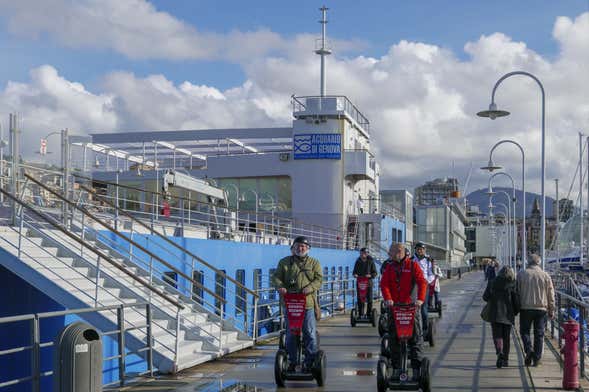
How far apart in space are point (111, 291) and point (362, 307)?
24.9 ft

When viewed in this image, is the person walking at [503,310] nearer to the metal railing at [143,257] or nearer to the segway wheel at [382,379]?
the segway wheel at [382,379]

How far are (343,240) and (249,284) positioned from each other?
45.4 ft

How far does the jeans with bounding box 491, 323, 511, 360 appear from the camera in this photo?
12.3 m

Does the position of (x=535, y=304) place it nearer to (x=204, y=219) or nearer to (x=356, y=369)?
(x=356, y=369)

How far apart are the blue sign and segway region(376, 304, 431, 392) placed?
30.5 m

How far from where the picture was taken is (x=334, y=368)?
12.0 m

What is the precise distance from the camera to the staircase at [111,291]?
1140 centimetres

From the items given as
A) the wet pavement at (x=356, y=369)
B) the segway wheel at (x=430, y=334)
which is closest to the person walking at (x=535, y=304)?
the wet pavement at (x=356, y=369)

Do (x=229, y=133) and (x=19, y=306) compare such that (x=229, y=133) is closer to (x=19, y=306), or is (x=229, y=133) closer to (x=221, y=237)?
(x=221, y=237)

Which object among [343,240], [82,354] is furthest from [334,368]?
[343,240]

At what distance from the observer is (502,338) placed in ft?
Result: 40.6

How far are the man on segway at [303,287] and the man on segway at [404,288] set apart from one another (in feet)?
3.29

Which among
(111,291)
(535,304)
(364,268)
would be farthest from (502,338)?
(111,291)

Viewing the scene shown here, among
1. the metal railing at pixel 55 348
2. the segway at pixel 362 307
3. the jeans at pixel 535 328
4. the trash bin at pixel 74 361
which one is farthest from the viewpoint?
the segway at pixel 362 307
